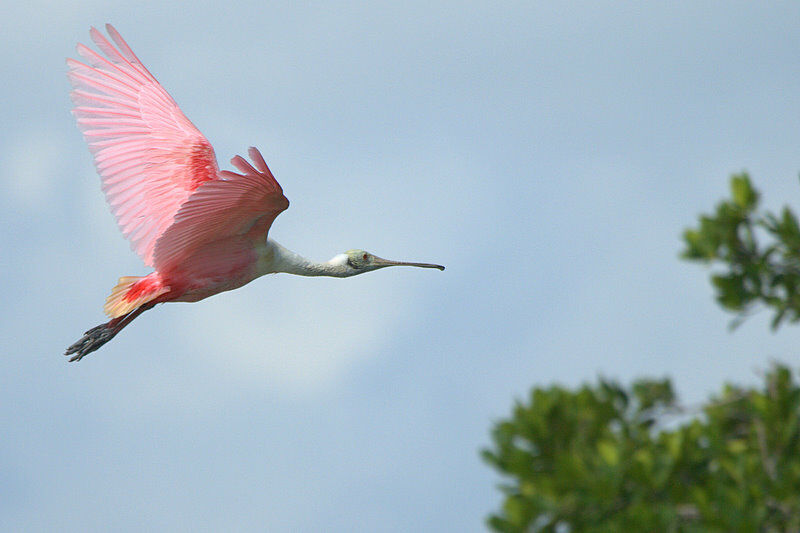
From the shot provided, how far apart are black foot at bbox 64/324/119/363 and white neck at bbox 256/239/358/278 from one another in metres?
1.61

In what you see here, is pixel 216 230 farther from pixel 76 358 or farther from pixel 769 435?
pixel 769 435

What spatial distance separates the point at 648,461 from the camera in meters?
5.22

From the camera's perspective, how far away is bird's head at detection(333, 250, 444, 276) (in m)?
13.5

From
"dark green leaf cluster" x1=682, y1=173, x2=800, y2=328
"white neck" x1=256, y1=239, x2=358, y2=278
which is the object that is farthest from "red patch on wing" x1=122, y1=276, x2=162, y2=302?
"dark green leaf cluster" x1=682, y1=173, x2=800, y2=328

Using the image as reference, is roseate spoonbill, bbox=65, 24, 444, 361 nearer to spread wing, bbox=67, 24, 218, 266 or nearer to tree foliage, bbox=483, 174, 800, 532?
spread wing, bbox=67, 24, 218, 266

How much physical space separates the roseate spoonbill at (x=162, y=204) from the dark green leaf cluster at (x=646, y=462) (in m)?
5.51

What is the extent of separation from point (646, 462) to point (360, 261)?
8560 mm

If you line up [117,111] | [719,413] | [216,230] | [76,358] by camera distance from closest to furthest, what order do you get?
[719,413], [216,230], [76,358], [117,111]

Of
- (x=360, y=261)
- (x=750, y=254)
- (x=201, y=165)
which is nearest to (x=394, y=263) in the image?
(x=360, y=261)

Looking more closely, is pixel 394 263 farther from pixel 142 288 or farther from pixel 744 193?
pixel 744 193

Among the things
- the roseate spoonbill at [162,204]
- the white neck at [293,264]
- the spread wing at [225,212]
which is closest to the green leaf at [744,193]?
the spread wing at [225,212]

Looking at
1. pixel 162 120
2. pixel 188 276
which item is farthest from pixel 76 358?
pixel 162 120

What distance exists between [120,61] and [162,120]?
2.70ft

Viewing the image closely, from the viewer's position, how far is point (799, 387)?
217 inches
